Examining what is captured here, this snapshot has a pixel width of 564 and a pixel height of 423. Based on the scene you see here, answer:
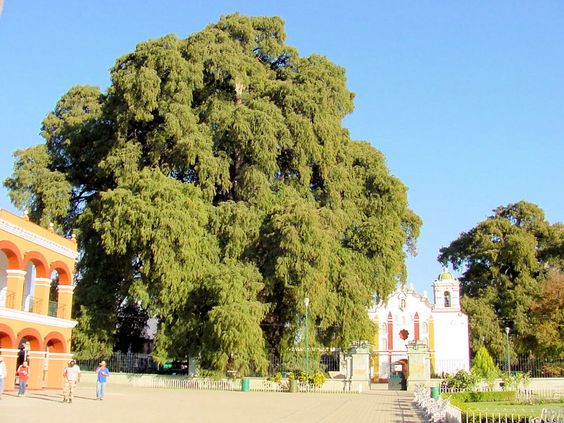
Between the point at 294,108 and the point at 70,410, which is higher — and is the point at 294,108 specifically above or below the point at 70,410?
above

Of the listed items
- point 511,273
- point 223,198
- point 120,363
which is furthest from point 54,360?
point 511,273

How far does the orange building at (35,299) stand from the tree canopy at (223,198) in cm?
264

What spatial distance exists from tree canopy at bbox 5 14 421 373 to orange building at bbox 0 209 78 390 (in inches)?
104

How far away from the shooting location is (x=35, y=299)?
24.8 meters

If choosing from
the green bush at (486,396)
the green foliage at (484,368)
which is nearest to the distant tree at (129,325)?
the green foliage at (484,368)

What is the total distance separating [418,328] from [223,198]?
20.5 m

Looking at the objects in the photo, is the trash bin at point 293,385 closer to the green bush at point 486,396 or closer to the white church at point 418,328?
the green bush at point 486,396

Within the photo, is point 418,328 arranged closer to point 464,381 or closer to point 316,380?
point 316,380

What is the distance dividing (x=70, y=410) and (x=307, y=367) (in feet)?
42.7

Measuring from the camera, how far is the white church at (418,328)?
46719mm

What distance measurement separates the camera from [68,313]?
88.3ft

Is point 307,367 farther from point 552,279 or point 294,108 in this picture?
point 552,279

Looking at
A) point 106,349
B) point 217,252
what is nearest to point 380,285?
point 217,252

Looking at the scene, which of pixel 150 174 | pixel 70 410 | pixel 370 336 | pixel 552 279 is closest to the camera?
pixel 70 410
